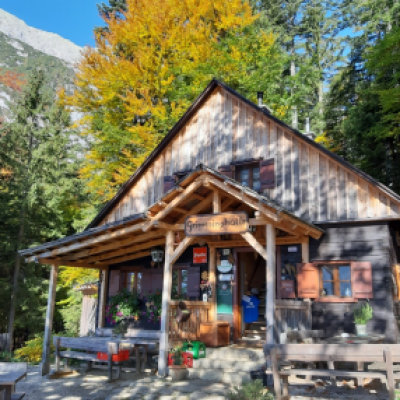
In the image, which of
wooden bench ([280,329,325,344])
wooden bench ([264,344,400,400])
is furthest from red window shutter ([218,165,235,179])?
wooden bench ([264,344,400,400])

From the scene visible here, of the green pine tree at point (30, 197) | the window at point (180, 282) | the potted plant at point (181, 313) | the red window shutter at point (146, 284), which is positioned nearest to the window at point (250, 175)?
the window at point (180, 282)

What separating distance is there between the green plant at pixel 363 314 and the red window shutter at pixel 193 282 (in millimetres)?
4147

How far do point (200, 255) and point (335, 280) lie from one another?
3.70 metres

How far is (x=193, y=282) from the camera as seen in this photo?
464 inches

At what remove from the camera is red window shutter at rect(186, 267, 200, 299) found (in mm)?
11672

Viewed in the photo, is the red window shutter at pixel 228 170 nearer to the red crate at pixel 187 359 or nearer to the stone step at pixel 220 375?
the red crate at pixel 187 359

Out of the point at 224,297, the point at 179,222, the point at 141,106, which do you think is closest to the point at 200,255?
the point at 224,297

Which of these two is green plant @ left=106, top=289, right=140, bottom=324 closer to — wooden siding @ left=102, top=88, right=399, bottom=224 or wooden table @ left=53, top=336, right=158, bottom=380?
wooden siding @ left=102, top=88, right=399, bottom=224

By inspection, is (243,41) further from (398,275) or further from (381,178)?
(398,275)

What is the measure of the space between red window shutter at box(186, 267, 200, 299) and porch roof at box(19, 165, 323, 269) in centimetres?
94

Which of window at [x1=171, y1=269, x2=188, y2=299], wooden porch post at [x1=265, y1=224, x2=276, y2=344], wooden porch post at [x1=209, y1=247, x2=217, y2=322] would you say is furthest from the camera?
window at [x1=171, y1=269, x2=188, y2=299]

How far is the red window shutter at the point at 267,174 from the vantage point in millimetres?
11352

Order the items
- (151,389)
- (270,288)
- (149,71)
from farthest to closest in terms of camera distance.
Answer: (149,71) → (270,288) → (151,389)

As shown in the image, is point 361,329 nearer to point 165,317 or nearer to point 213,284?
point 213,284
